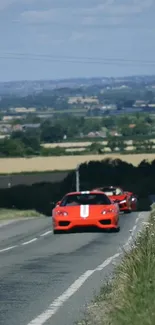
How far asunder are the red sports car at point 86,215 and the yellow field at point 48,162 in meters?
46.9

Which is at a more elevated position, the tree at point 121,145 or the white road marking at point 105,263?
the tree at point 121,145

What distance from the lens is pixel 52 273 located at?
14.1 meters

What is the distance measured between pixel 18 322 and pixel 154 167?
2392 inches

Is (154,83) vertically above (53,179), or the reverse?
(154,83)

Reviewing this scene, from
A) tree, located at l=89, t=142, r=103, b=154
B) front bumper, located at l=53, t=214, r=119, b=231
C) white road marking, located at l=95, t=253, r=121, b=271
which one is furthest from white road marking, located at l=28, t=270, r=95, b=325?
tree, located at l=89, t=142, r=103, b=154

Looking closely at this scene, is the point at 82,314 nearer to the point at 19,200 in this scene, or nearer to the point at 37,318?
the point at 37,318

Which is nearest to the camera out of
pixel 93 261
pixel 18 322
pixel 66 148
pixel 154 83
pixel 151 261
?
pixel 18 322

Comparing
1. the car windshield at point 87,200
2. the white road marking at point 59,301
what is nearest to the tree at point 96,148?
the car windshield at point 87,200

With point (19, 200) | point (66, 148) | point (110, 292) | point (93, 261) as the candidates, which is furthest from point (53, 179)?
point (110, 292)

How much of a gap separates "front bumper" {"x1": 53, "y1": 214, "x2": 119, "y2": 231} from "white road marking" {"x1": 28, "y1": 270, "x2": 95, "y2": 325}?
11.3 m

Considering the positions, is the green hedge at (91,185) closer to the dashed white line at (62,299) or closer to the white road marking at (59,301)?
the dashed white line at (62,299)

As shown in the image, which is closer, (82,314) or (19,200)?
(82,314)

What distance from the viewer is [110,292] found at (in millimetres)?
10656

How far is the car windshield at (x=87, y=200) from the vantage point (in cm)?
2591
